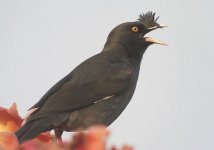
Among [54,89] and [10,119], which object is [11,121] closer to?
[10,119]

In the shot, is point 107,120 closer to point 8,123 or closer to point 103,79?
point 103,79

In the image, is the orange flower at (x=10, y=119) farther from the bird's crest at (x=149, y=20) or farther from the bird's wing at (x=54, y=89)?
the bird's crest at (x=149, y=20)

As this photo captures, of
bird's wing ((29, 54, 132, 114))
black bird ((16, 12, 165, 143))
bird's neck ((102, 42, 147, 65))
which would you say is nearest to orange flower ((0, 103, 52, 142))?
black bird ((16, 12, 165, 143))

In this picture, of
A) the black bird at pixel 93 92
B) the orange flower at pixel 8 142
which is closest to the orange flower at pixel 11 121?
the orange flower at pixel 8 142

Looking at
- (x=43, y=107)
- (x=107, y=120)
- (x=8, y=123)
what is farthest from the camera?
(x=107, y=120)

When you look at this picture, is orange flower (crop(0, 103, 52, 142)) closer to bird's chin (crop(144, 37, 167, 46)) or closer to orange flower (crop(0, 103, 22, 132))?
orange flower (crop(0, 103, 22, 132))

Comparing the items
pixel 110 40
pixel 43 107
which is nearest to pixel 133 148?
pixel 43 107
